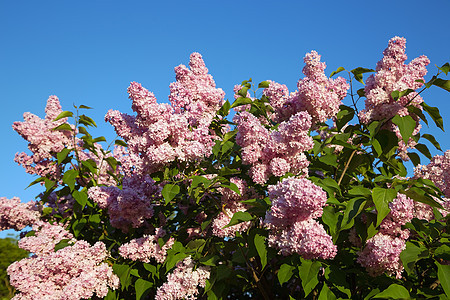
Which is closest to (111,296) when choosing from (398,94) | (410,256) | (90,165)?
(90,165)

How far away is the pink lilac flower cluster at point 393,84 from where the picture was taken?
3.70 m

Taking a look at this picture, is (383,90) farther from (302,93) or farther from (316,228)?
(316,228)

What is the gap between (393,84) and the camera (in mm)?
3812

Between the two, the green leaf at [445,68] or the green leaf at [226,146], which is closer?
the green leaf at [445,68]

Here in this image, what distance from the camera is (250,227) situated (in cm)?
341

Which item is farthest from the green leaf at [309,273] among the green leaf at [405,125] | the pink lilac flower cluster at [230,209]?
the green leaf at [405,125]

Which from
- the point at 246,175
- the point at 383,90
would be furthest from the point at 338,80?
the point at 246,175

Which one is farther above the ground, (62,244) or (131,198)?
(131,198)

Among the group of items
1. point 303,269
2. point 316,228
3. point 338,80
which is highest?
point 338,80

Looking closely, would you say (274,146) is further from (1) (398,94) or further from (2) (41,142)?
(2) (41,142)

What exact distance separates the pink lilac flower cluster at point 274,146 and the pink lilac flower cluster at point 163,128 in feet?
1.56

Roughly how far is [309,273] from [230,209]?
1024 mm

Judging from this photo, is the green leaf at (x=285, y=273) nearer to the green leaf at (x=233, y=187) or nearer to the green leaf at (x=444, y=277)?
the green leaf at (x=233, y=187)

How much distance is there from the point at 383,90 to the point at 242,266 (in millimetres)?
2172
